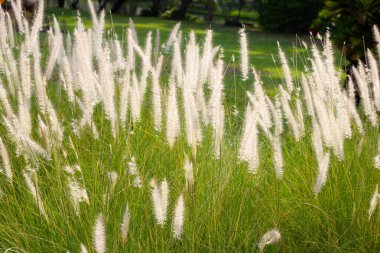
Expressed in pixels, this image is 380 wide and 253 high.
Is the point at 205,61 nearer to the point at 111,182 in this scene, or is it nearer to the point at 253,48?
the point at 111,182

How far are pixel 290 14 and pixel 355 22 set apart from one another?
13.1 metres

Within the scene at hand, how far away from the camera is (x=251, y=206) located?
9.94ft

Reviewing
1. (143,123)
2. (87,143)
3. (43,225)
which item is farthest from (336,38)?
(43,225)

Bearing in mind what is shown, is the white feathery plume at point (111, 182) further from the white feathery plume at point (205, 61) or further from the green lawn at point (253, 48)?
the green lawn at point (253, 48)

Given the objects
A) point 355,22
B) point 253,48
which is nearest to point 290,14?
point 253,48

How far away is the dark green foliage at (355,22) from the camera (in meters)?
6.10

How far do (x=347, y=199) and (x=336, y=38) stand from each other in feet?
11.8

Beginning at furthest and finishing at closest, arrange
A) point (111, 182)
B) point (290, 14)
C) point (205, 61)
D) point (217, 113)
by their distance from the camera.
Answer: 1. point (290, 14)
2. point (205, 61)
3. point (217, 113)
4. point (111, 182)

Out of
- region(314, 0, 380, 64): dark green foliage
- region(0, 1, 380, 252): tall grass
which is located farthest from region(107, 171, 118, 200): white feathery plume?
region(314, 0, 380, 64): dark green foliage

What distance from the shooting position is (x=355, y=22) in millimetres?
6316

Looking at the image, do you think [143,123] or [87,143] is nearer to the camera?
[87,143]

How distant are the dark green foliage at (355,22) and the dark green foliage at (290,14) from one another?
12.7 m

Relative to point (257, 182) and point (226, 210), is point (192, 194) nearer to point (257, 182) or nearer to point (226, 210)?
point (226, 210)

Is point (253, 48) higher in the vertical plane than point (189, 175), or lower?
lower
